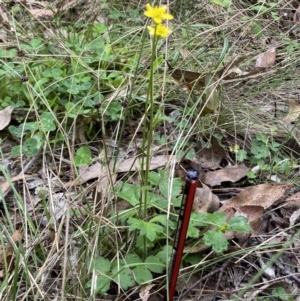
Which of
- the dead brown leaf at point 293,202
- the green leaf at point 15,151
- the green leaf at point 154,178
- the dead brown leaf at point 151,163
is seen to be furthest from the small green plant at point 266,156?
the green leaf at point 15,151

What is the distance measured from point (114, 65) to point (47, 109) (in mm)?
335

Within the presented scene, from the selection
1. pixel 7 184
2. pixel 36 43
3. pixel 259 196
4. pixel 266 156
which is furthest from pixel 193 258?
pixel 36 43

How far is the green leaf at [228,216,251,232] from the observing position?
1.42 metres

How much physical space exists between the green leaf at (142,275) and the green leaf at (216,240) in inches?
6.5

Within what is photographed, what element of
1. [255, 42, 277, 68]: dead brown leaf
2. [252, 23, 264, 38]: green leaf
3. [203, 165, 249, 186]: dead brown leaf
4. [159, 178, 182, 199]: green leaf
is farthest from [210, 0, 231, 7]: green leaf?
[159, 178, 182, 199]: green leaf

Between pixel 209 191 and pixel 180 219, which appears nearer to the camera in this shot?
pixel 180 219

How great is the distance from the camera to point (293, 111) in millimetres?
2031

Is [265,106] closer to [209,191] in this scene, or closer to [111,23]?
[209,191]

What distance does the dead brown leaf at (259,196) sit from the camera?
1.64 meters

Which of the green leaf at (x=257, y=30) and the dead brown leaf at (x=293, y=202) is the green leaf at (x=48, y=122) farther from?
the green leaf at (x=257, y=30)

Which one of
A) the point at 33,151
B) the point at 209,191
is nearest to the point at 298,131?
the point at 209,191

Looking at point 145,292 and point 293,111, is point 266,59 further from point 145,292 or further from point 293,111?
point 145,292

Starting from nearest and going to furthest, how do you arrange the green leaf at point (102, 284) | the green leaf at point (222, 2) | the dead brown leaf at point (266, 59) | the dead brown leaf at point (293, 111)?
1. the green leaf at point (102, 284)
2. the dead brown leaf at point (293, 111)
3. the dead brown leaf at point (266, 59)
4. the green leaf at point (222, 2)

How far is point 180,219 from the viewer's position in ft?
4.08
